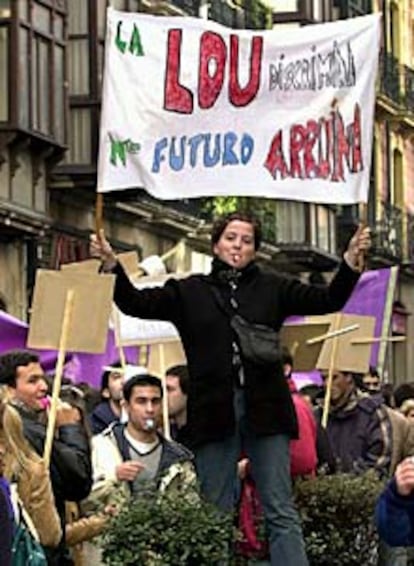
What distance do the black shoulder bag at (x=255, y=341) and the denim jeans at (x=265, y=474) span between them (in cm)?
20

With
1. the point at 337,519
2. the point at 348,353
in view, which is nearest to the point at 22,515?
the point at 337,519

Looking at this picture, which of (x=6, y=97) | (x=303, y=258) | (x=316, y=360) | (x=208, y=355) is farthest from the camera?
(x=303, y=258)

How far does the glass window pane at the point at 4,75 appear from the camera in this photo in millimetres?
28172

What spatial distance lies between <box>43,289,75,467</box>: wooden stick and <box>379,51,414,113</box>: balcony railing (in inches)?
1599

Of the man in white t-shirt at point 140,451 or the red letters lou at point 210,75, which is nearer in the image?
the man in white t-shirt at point 140,451

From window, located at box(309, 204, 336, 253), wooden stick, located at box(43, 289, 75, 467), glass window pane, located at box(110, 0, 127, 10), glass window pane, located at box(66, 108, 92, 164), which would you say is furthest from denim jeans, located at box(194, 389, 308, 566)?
window, located at box(309, 204, 336, 253)

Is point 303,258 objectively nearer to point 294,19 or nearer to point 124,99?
point 294,19

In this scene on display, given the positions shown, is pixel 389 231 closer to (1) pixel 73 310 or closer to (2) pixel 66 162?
(2) pixel 66 162

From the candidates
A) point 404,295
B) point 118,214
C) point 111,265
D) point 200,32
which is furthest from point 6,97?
point 404,295

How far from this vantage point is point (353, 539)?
11.8 meters

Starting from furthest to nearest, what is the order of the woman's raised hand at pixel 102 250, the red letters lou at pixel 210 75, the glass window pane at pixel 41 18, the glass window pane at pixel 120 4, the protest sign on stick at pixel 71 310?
→ the glass window pane at pixel 120 4 < the glass window pane at pixel 41 18 < the red letters lou at pixel 210 75 < the protest sign on stick at pixel 71 310 < the woman's raised hand at pixel 102 250

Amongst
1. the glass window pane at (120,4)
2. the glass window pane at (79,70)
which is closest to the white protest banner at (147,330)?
the glass window pane at (79,70)

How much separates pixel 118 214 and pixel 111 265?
76.9 feet

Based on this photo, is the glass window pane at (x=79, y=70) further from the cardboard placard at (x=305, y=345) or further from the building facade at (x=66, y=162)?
the cardboard placard at (x=305, y=345)
